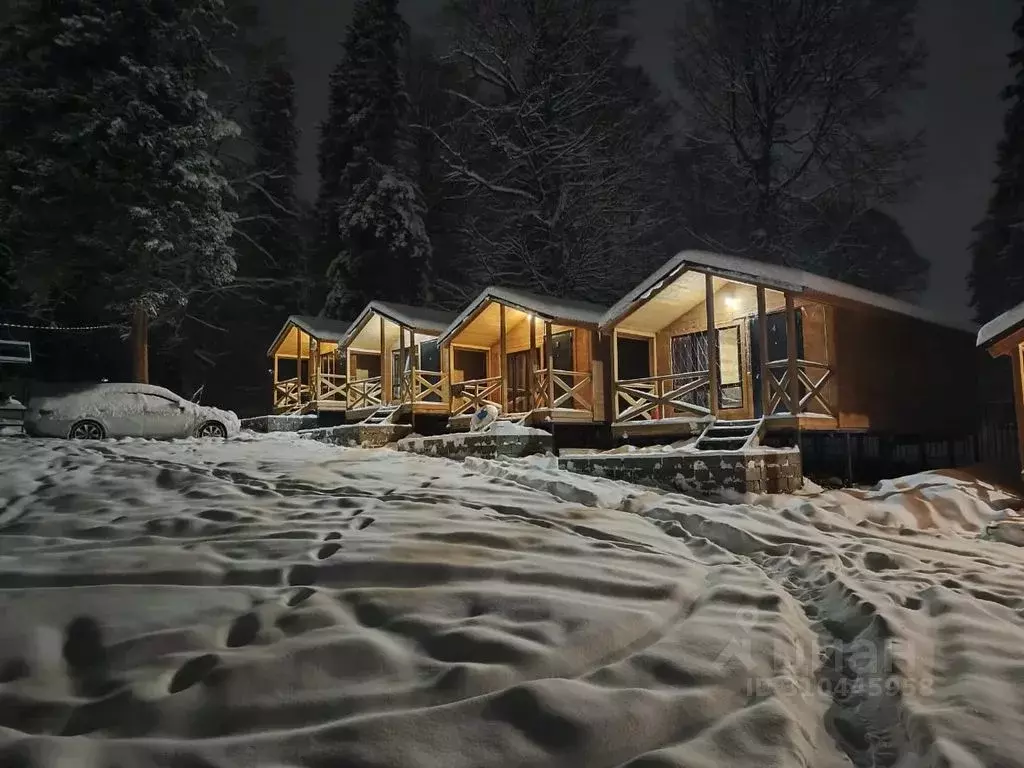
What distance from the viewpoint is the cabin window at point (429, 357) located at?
2159cm

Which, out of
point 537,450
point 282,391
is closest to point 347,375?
point 282,391

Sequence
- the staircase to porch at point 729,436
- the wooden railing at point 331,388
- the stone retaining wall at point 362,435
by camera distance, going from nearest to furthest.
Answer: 1. the staircase to porch at point 729,436
2. the stone retaining wall at point 362,435
3. the wooden railing at point 331,388

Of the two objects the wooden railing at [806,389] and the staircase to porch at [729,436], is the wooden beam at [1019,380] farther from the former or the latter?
the staircase to porch at [729,436]

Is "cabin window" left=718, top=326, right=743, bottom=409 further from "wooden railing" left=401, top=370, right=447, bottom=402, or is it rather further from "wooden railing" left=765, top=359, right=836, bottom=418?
"wooden railing" left=401, top=370, right=447, bottom=402

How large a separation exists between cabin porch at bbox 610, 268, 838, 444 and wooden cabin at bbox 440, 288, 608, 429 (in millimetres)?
1054

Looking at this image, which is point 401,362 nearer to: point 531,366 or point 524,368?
point 524,368

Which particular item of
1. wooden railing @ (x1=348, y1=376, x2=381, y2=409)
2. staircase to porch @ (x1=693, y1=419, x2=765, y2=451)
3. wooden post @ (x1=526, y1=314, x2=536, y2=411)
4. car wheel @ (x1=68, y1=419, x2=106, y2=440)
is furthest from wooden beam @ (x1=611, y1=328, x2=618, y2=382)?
car wheel @ (x1=68, y1=419, x2=106, y2=440)

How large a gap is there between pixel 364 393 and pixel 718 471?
51.6 ft

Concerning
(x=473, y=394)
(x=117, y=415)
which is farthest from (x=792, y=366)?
(x=117, y=415)

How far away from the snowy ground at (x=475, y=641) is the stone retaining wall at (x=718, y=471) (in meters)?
2.78

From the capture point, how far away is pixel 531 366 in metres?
16.9

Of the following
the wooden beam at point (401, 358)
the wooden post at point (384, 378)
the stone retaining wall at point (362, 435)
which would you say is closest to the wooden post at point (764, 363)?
the stone retaining wall at point (362, 435)

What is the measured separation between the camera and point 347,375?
23250 mm

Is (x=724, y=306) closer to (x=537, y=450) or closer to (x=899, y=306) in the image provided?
(x=899, y=306)
